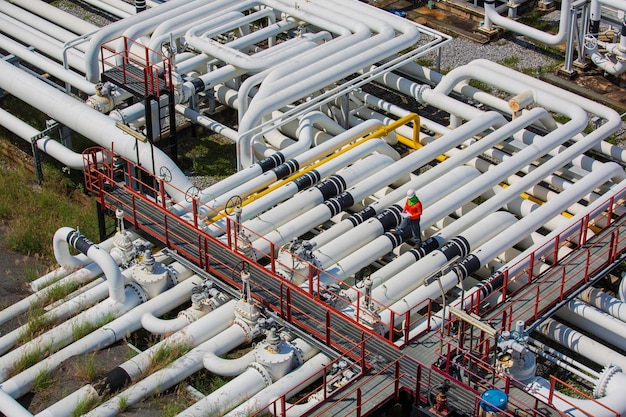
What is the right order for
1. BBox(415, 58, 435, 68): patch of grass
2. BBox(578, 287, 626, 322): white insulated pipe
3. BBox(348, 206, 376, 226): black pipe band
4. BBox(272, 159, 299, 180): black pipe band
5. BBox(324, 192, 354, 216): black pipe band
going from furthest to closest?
BBox(415, 58, 435, 68): patch of grass → BBox(272, 159, 299, 180): black pipe band → BBox(324, 192, 354, 216): black pipe band → BBox(348, 206, 376, 226): black pipe band → BBox(578, 287, 626, 322): white insulated pipe

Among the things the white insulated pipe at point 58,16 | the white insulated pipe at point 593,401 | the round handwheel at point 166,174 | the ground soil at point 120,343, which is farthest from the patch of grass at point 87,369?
the white insulated pipe at point 58,16

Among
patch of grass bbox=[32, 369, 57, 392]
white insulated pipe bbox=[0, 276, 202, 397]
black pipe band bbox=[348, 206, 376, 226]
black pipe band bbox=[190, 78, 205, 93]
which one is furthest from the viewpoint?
black pipe band bbox=[190, 78, 205, 93]

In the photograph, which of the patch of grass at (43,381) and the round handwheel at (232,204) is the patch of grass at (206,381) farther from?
the round handwheel at (232,204)

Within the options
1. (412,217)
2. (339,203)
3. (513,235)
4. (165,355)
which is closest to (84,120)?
(339,203)

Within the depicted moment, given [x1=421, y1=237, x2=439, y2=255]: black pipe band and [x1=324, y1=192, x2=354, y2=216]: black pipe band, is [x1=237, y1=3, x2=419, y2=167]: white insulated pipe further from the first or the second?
[x1=421, y1=237, x2=439, y2=255]: black pipe band

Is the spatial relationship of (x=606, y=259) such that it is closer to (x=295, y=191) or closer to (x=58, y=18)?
(x=295, y=191)

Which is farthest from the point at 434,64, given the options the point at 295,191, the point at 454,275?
the point at 454,275

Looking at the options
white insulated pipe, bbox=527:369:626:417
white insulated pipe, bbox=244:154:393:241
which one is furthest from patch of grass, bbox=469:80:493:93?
white insulated pipe, bbox=527:369:626:417
